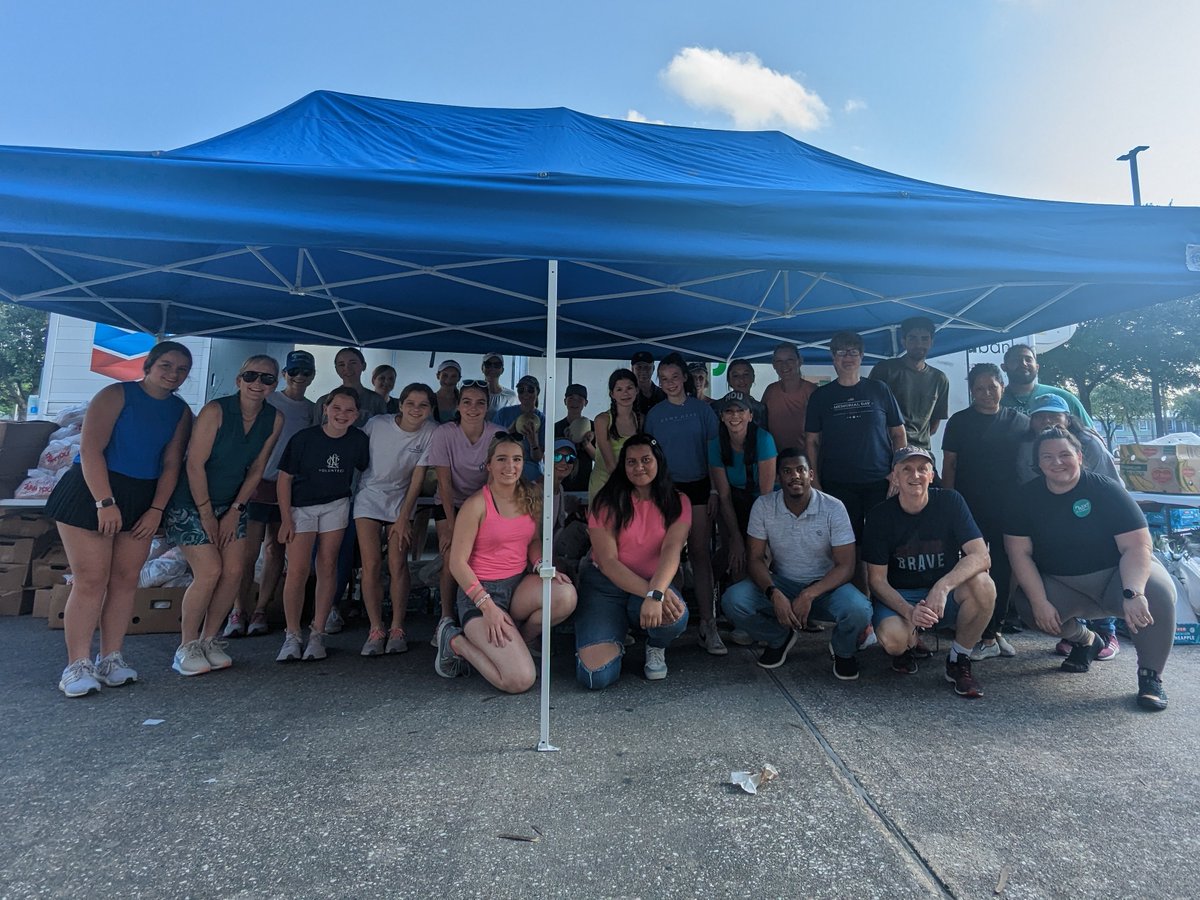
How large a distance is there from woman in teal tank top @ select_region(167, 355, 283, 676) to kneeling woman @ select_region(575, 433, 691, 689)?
194cm

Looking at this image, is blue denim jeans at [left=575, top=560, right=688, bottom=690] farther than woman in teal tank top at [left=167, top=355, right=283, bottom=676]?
No

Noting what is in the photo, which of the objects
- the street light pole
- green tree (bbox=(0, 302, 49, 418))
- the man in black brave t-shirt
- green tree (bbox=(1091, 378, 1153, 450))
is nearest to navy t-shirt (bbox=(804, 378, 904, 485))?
the man in black brave t-shirt

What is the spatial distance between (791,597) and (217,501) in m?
3.20

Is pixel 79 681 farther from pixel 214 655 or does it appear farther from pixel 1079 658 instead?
pixel 1079 658

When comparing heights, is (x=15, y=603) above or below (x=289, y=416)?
below

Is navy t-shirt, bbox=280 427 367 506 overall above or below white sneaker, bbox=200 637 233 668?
above

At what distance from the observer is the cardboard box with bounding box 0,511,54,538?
4625mm

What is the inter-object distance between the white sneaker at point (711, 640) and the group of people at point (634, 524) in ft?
0.04

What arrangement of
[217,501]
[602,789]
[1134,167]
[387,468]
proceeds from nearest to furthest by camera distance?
[602,789]
[217,501]
[387,468]
[1134,167]

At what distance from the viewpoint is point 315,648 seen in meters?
3.32

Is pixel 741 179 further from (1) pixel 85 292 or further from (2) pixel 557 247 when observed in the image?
(1) pixel 85 292

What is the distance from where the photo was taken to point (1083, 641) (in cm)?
311

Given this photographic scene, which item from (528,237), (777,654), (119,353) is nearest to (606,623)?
(777,654)

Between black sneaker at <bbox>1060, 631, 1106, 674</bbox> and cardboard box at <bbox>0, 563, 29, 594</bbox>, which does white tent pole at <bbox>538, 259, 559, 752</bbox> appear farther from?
cardboard box at <bbox>0, 563, 29, 594</bbox>
